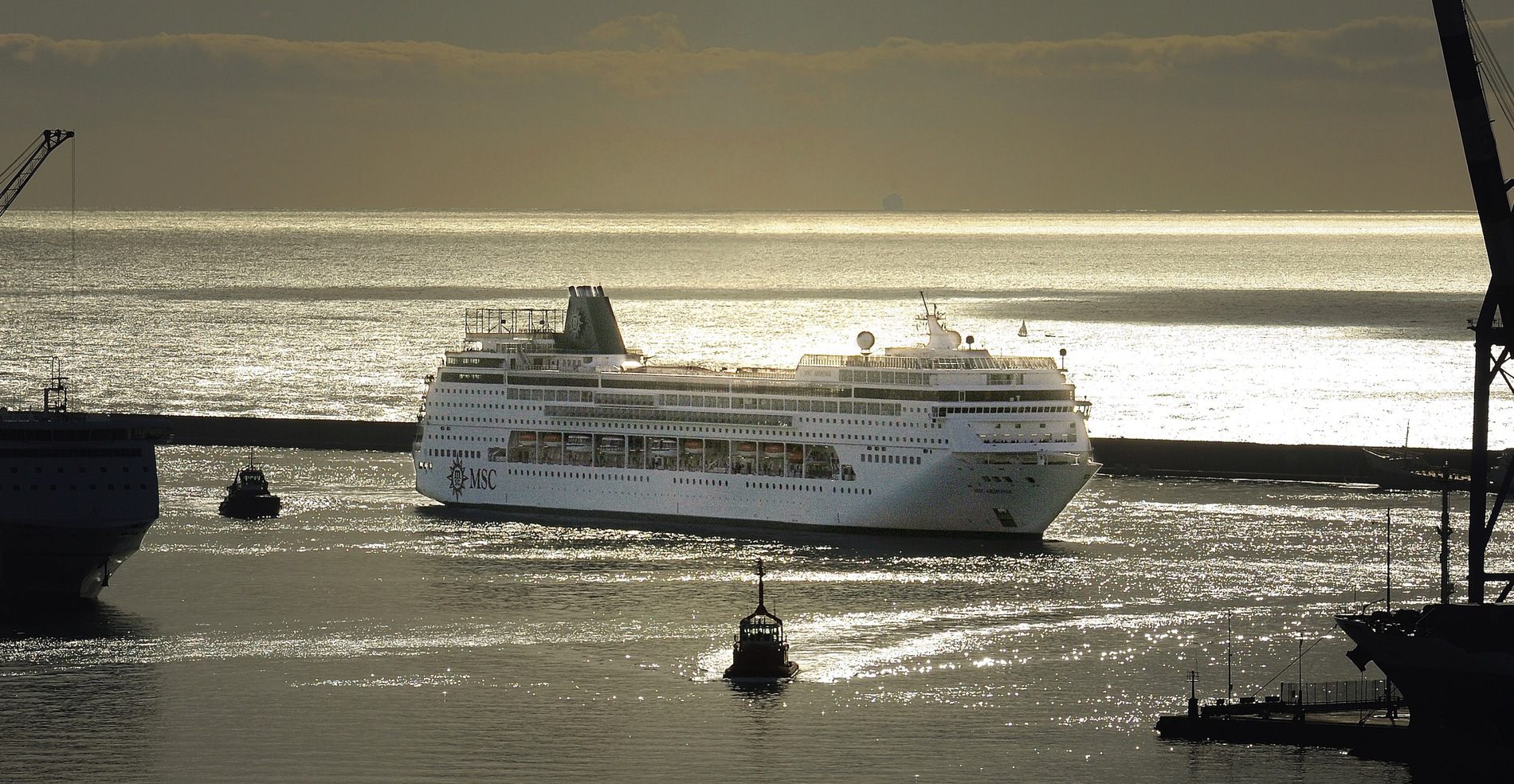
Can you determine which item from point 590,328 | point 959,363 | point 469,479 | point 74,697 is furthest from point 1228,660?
point 590,328

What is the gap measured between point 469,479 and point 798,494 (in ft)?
37.6

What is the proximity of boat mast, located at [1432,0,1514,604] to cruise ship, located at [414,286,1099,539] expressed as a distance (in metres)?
22.2

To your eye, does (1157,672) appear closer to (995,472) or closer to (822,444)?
(995,472)

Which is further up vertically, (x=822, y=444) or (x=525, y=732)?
(x=822, y=444)

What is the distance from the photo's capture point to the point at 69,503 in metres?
54.8

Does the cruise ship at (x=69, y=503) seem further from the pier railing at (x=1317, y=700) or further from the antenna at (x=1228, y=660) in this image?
the pier railing at (x=1317, y=700)

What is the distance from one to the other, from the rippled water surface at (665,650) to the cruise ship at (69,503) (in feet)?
3.80

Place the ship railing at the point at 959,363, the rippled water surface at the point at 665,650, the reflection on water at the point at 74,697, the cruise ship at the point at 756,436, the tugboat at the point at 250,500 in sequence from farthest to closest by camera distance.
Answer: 1. the tugboat at the point at 250,500
2. the ship railing at the point at 959,363
3. the cruise ship at the point at 756,436
4. the rippled water surface at the point at 665,650
5. the reflection on water at the point at 74,697

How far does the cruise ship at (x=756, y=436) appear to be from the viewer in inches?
2579

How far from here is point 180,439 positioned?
93.0m

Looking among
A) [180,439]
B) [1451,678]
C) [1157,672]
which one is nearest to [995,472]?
[1157,672]

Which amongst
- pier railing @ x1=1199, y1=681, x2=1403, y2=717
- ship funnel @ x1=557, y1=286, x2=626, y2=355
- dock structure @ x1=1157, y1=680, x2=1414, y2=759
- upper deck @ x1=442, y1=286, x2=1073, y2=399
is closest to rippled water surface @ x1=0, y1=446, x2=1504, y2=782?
dock structure @ x1=1157, y1=680, x2=1414, y2=759

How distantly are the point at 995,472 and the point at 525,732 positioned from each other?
2519 cm

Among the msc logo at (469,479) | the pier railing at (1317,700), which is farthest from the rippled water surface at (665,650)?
the msc logo at (469,479)
